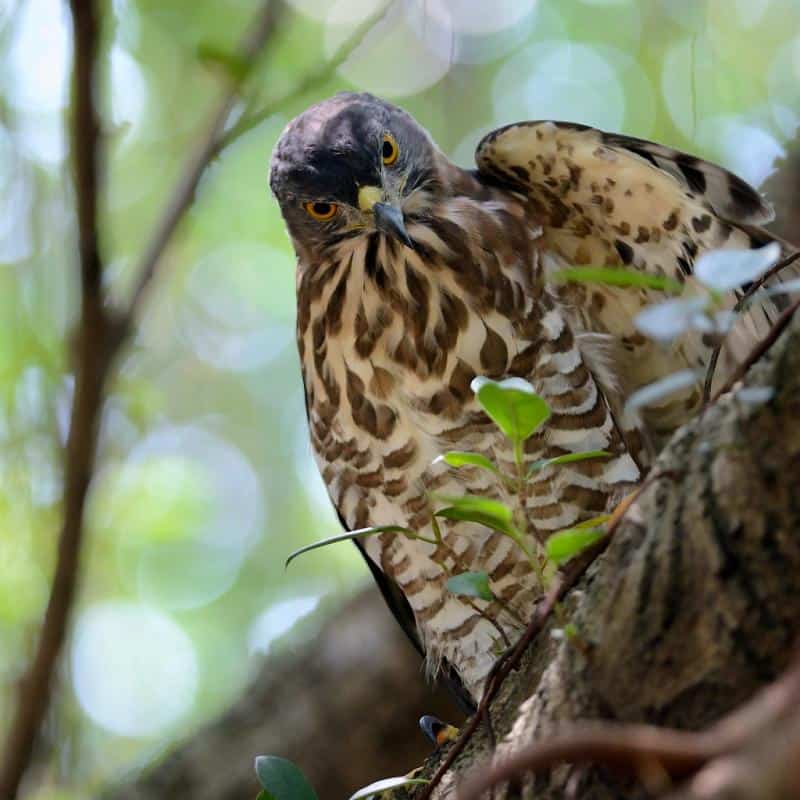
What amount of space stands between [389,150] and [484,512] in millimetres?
A: 1744

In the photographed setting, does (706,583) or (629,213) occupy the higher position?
(629,213)

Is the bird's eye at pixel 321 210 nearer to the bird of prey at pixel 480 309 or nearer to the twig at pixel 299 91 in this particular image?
the bird of prey at pixel 480 309

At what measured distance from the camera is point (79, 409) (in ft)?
7.66

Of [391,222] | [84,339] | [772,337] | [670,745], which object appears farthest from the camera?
[391,222]

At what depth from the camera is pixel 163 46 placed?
582cm

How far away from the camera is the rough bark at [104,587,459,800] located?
382 centimetres

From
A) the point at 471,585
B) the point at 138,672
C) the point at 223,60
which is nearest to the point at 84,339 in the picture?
the point at 223,60

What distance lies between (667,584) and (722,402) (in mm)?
212

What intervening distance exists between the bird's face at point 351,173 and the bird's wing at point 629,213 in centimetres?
20

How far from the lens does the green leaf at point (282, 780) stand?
162 centimetres

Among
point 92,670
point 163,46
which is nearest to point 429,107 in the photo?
point 163,46

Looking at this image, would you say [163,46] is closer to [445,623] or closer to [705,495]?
[445,623]

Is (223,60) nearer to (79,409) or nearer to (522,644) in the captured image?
(79,409)

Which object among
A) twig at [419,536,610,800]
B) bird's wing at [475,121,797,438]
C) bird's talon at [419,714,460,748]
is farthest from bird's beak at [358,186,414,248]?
twig at [419,536,610,800]
